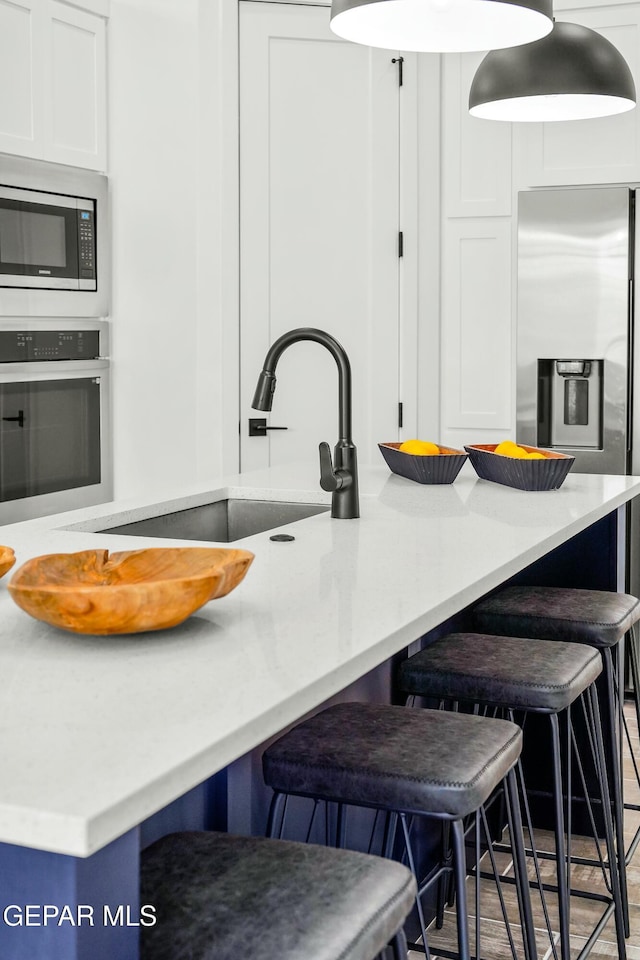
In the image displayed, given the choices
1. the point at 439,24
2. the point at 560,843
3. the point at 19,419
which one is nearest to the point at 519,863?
the point at 560,843

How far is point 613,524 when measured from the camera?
2.97 m

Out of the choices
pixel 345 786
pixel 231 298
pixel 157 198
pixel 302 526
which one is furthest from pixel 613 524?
pixel 157 198

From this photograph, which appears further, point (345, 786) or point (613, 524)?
point (613, 524)

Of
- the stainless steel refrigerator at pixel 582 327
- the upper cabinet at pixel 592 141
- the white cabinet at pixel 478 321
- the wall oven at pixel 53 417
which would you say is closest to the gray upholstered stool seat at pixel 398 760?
the wall oven at pixel 53 417

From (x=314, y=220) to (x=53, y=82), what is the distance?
106cm

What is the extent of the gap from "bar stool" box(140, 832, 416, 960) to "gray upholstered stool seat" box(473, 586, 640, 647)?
1.31 metres

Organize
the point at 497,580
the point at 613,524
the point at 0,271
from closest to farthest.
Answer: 1. the point at 497,580
2. the point at 613,524
3. the point at 0,271

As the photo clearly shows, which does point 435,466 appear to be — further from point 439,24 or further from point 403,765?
point 403,765

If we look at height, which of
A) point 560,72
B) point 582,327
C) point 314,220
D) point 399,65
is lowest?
point 582,327

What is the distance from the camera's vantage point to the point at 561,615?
2.60 metres

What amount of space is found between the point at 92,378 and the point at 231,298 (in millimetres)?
606

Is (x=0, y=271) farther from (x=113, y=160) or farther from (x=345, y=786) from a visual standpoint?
(x=345, y=786)

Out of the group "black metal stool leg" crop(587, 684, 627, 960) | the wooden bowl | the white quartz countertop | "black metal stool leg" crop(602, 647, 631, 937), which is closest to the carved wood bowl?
the white quartz countertop

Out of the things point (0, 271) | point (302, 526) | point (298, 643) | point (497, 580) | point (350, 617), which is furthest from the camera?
point (0, 271)
